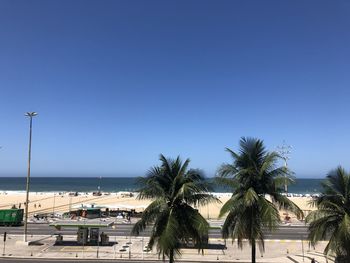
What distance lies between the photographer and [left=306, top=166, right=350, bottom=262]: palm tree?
2186cm

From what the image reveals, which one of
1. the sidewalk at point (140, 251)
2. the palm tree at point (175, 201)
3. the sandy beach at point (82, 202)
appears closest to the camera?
the palm tree at point (175, 201)

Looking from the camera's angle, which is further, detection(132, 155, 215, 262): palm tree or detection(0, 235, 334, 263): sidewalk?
detection(0, 235, 334, 263): sidewalk

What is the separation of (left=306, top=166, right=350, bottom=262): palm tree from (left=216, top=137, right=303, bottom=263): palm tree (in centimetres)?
183

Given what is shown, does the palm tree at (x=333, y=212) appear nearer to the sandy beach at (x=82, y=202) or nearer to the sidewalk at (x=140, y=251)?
the sidewalk at (x=140, y=251)

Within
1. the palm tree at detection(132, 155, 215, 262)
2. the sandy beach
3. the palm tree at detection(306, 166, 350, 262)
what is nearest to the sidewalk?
the palm tree at detection(306, 166, 350, 262)

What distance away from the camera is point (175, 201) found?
868 inches

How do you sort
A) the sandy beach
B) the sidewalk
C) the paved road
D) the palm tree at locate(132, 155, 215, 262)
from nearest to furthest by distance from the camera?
the palm tree at locate(132, 155, 215, 262) < the sidewalk < the paved road < the sandy beach

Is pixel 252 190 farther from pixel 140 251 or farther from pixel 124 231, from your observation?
pixel 124 231

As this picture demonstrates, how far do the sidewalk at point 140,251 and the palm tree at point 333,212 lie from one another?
57.3ft

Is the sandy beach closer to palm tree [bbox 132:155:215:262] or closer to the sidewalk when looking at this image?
the sidewalk

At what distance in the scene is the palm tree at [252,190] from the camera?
2220cm

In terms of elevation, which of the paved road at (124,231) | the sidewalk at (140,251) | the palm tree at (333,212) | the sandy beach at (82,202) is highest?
the palm tree at (333,212)

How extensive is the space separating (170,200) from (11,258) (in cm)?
2580

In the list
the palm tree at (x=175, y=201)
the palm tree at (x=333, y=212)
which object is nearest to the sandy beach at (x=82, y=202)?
the palm tree at (x=333, y=212)
